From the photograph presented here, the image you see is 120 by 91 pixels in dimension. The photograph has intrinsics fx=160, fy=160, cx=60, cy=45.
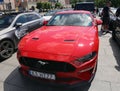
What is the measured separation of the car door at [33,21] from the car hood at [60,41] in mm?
2798

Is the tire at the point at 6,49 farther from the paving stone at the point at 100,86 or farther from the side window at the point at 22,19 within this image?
the paving stone at the point at 100,86

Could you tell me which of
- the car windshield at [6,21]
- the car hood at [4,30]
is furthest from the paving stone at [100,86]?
the car windshield at [6,21]

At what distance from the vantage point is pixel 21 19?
622 centimetres

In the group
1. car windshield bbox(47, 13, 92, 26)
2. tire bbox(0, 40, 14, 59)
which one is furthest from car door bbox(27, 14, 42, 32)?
car windshield bbox(47, 13, 92, 26)

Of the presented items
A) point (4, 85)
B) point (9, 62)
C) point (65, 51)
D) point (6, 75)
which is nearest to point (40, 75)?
point (65, 51)

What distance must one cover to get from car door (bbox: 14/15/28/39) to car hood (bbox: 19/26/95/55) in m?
2.14

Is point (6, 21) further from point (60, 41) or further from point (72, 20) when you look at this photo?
point (60, 41)

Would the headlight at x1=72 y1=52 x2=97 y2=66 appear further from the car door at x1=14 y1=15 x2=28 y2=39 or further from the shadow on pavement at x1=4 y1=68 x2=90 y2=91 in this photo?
the car door at x1=14 y1=15 x2=28 y2=39

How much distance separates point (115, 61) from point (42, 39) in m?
2.58

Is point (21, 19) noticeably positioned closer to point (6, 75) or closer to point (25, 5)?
point (6, 75)

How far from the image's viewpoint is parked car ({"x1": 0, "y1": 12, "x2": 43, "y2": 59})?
5248mm

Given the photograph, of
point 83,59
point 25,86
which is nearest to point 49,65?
point 83,59

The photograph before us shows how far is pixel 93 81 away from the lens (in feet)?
12.3

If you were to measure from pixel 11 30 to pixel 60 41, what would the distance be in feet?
9.09
